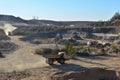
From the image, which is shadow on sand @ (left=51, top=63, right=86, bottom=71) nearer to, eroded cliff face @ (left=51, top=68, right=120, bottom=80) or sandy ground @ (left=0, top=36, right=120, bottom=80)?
sandy ground @ (left=0, top=36, right=120, bottom=80)

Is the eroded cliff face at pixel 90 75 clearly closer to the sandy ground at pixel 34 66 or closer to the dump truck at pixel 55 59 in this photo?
the sandy ground at pixel 34 66

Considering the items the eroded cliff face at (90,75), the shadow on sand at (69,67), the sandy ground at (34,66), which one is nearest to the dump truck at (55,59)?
the sandy ground at (34,66)

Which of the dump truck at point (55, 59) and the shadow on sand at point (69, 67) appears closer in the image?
the shadow on sand at point (69, 67)

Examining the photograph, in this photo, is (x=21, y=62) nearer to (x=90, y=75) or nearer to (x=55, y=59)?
(x=55, y=59)

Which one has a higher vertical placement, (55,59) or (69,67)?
(55,59)

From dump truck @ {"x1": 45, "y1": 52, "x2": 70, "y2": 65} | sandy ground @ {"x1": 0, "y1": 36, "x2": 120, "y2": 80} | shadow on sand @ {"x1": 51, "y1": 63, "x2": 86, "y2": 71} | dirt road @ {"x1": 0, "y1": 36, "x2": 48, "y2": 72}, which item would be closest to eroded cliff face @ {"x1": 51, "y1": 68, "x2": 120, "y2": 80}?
sandy ground @ {"x1": 0, "y1": 36, "x2": 120, "y2": 80}

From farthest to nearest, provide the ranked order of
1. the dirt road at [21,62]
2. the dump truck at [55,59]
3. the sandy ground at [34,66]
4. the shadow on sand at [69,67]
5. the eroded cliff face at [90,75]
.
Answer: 1. the dump truck at [55,59]
2. the dirt road at [21,62]
3. the shadow on sand at [69,67]
4. the sandy ground at [34,66]
5. the eroded cliff face at [90,75]

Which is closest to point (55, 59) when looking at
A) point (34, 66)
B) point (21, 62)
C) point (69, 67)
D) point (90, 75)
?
point (69, 67)

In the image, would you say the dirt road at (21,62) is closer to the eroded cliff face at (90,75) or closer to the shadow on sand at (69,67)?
the shadow on sand at (69,67)

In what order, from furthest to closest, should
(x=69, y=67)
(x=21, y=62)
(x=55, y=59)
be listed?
(x=21, y=62), (x=55, y=59), (x=69, y=67)

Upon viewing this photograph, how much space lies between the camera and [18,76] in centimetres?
2748

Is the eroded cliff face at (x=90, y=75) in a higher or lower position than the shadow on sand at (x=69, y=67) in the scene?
higher

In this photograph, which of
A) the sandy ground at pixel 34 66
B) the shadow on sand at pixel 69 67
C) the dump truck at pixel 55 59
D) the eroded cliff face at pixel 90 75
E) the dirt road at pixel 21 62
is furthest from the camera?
the dump truck at pixel 55 59

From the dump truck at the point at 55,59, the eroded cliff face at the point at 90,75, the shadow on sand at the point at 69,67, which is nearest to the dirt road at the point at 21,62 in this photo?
the dump truck at the point at 55,59
